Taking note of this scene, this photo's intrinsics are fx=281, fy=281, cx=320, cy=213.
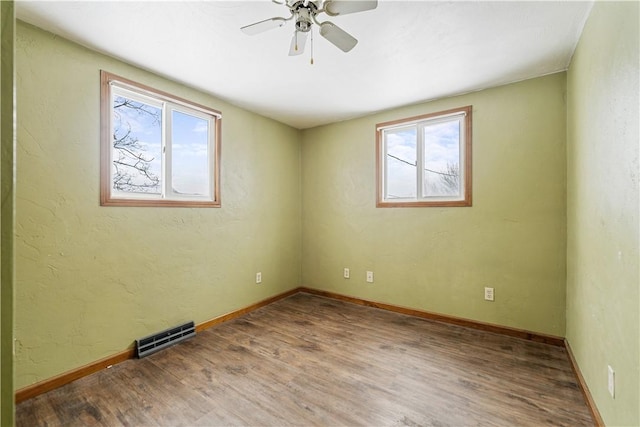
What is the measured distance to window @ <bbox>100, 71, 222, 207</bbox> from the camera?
2.24 metres

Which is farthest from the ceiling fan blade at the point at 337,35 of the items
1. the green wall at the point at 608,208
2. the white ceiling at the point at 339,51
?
the green wall at the point at 608,208

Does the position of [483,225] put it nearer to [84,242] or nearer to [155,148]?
[155,148]

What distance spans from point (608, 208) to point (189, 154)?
3.23 metres

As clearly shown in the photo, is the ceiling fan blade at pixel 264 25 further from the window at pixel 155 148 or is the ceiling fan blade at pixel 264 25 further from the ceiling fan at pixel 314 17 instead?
the window at pixel 155 148

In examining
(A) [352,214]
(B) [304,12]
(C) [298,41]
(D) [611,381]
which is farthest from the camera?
(A) [352,214]

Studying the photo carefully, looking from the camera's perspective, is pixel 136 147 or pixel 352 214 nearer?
pixel 136 147

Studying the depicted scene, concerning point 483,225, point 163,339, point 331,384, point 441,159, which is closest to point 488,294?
point 483,225

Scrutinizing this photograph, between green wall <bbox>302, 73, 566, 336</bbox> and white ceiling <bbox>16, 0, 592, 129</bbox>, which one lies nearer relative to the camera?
white ceiling <bbox>16, 0, 592, 129</bbox>

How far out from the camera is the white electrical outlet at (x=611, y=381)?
4.53 ft

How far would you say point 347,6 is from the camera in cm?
143

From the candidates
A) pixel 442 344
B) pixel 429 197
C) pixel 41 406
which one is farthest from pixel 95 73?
pixel 442 344

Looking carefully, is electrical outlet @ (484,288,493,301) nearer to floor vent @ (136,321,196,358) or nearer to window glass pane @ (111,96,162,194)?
floor vent @ (136,321,196,358)

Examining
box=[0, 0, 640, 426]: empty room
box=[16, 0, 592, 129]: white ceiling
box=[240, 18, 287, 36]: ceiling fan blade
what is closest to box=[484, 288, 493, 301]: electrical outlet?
box=[0, 0, 640, 426]: empty room

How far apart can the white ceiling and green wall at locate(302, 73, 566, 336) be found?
1.23 feet
